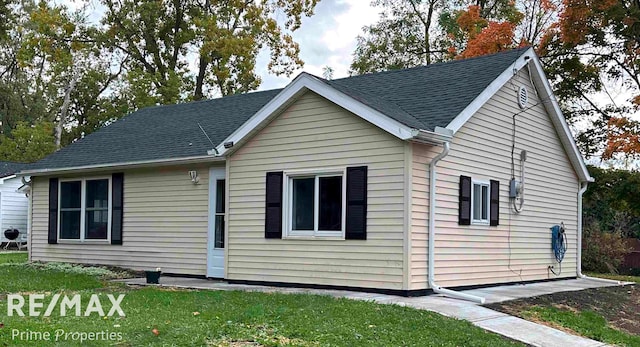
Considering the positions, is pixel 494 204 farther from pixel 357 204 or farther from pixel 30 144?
pixel 30 144

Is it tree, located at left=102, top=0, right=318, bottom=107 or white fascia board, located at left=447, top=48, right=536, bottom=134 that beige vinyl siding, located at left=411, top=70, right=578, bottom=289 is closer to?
white fascia board, located at left=447, top=48, right=536, bottom=134

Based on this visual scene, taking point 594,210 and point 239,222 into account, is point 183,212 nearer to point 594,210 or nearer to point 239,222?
point 239,222

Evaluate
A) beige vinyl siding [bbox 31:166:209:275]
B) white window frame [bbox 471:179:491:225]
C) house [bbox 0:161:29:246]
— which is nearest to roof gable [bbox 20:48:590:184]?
beige vinyl siding [bbox 31:166:209:275]

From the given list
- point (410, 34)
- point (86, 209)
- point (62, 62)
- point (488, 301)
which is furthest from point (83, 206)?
point (410, 34)

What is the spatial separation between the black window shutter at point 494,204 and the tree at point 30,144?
2713cm

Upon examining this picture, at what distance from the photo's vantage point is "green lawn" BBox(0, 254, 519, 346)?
6262 mm

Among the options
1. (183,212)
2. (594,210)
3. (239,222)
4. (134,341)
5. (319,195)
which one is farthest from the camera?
(594,210)

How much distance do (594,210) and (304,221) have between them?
16766 millimetres

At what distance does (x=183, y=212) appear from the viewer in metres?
13.0

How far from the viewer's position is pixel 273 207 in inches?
436

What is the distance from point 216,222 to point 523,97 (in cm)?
615

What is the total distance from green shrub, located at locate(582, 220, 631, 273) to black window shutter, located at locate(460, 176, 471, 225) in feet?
32.0

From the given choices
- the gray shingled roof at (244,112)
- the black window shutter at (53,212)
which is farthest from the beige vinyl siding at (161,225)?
the black window shutter at (53,212)

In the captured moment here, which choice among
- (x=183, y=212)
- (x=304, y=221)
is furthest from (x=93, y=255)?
(x=304, y=221)
